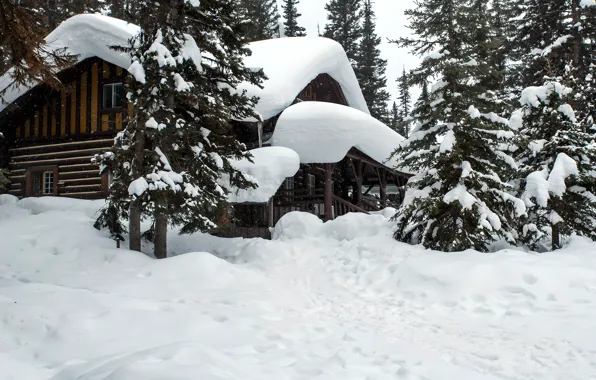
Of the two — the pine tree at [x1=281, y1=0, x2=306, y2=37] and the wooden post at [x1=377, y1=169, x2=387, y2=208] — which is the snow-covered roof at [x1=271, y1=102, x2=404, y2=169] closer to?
the wooden post at [x1=377, y1=169, x2=387, y2=208]

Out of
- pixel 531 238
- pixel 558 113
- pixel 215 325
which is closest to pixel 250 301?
pixel 215 325

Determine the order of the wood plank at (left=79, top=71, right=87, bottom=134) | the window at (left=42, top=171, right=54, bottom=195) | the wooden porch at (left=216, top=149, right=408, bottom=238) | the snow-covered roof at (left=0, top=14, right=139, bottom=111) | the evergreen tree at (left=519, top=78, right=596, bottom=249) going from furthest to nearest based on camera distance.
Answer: the window at (left=42, top=171, right=54, bottom=195)
the wood plank at (left=79, top=71, right=87, bottom=134)
the snow-covered roof at (left=0, top=14, right=139, bottom=111)
the wooden porch at (left=216, top=149, right=408, bottom=238)
the evergreen tree at (left=519, top=78, right=596, bottom=249)

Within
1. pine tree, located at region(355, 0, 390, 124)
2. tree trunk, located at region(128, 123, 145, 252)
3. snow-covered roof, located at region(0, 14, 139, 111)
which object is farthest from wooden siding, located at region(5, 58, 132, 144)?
pine tree, located at region(355, 0, 390, 124)

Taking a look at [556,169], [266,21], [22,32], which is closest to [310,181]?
[556,169]

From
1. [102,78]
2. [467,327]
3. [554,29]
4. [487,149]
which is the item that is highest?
[554,29]

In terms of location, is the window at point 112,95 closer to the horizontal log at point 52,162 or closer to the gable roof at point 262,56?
the gable roof at point 262,56

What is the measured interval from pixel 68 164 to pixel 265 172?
9.68 metres

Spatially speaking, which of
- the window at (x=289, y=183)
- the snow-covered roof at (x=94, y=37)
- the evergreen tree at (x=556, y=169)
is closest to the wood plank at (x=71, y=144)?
the snow-covered roof at (x=94, y=37)

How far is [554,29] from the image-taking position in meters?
19.8

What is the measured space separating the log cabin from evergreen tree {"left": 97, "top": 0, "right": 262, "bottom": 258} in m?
4.23

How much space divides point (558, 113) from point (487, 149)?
215 cm

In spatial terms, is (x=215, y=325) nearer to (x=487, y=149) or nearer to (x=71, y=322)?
(x=71, y=322)

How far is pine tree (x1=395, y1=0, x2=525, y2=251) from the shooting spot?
996 centimetres

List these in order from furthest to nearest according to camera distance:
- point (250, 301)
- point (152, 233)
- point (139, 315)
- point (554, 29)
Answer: point (554, 29) → point (152, 233) → point (250, 301) → point (139, 315)
